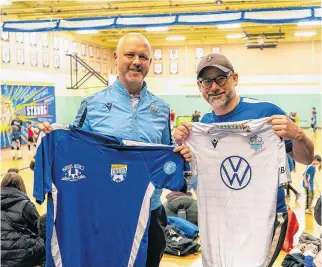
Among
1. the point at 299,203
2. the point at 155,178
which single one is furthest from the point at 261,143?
the point at 299,203

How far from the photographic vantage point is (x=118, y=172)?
2.69 metres

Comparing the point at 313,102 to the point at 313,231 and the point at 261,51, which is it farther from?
the point at 313,231

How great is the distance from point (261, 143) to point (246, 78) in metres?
21.2

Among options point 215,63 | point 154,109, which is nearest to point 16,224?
point 154,109

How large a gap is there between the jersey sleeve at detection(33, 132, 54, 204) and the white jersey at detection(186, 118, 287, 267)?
929 millimetres

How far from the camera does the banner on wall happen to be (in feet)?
46.1

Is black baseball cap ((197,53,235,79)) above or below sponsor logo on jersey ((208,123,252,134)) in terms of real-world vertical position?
above

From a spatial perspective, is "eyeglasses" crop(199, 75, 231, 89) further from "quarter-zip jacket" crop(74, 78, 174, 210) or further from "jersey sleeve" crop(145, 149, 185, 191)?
"jersey sleeve" crop(145, 149, 185, 191)

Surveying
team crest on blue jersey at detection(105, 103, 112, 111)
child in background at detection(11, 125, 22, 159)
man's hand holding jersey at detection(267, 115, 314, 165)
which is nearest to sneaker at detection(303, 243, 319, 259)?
man's hand holding jersey at detection(267, 115, 314, 165)

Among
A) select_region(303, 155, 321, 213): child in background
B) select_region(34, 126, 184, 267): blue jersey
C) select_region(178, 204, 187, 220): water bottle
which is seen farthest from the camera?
select_region(303, 155, 321, 213): child in background

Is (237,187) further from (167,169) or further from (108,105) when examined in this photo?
(108,105)

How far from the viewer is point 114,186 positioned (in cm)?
269

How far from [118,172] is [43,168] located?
0.49m

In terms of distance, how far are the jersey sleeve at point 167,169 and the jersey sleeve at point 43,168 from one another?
0.65m
